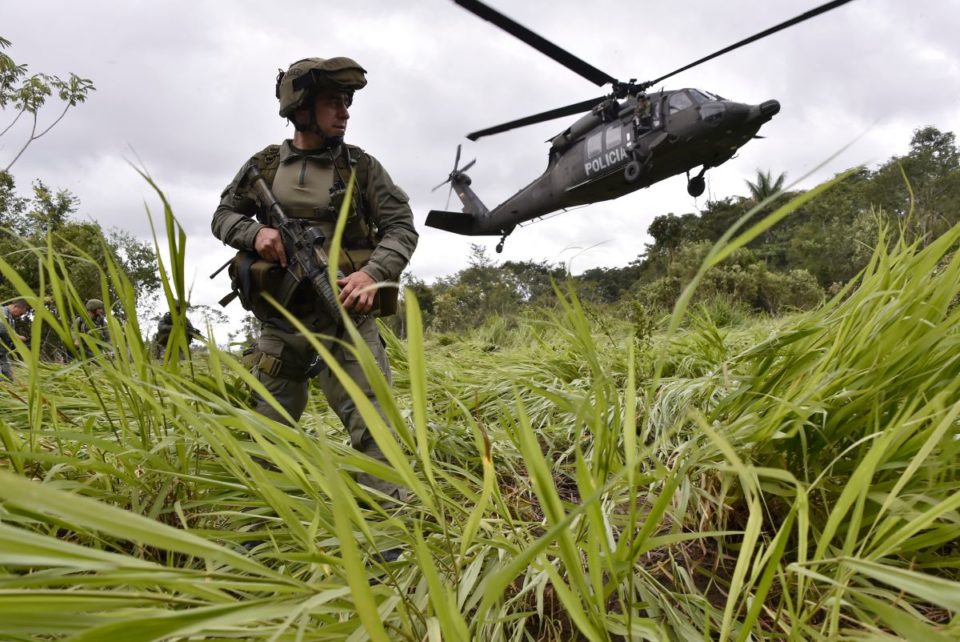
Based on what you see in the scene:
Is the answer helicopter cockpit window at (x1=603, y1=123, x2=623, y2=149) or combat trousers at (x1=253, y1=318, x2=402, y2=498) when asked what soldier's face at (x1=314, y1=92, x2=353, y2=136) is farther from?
helicopter cockpit window at (x1=603, y1=123, x2=623, y2=149)

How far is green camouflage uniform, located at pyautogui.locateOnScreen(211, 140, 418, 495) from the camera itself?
2.11 m

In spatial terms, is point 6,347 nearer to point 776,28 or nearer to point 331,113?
point 331,113

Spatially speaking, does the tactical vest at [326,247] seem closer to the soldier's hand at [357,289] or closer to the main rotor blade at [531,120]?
the soldier's hand at [357,289]

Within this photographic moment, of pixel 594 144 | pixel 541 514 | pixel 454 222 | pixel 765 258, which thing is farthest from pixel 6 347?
pixel 765 258

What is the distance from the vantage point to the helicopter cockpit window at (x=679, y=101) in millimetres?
8406

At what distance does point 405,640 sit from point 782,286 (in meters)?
13.2

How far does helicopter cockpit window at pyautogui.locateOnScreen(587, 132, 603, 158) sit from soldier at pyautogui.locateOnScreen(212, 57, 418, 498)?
7.68 meters

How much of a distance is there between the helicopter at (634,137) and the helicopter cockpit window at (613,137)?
0.06ft

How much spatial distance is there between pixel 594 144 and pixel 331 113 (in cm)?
788

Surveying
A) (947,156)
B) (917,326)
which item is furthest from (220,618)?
(947,156)

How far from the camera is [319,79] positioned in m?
2.21

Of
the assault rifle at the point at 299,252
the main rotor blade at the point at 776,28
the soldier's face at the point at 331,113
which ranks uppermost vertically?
the main rotor blade at the point at 776,28

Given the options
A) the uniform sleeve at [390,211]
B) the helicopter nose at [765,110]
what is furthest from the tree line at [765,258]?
the uniform sleeve at [390,211]

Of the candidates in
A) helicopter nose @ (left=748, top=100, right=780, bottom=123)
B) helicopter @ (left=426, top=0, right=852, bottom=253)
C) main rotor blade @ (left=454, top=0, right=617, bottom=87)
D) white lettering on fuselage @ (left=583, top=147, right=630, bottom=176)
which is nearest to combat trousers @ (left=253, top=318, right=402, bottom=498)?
main rotor blade @ (left=454, top=0, right=617, bottom=87)
